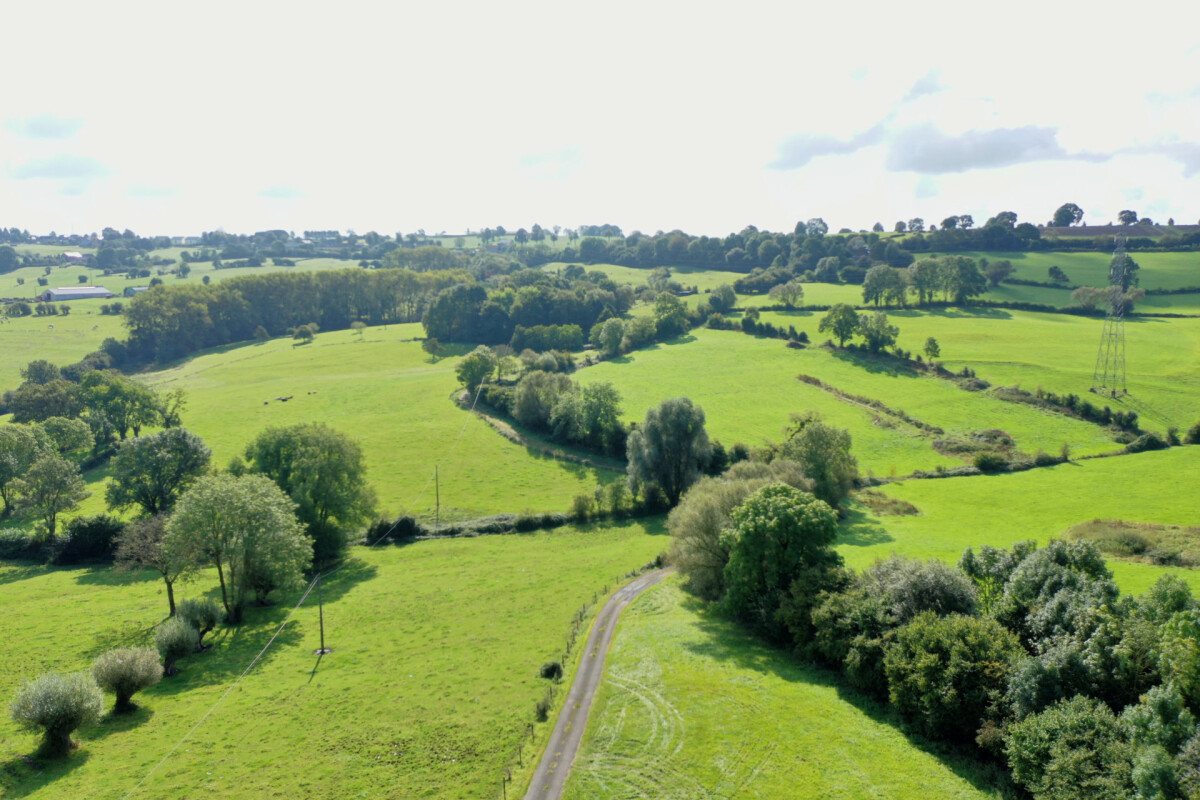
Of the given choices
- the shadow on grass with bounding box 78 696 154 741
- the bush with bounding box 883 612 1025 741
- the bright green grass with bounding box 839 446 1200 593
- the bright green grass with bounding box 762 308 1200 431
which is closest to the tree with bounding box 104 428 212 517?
the shadow on grass with bounding box 78 696 154 741

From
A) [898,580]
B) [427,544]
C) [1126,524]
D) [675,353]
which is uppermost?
[675,353]

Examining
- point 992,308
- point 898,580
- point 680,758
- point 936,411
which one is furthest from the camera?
point 992,308

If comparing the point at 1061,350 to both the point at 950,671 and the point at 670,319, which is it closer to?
the point at 670,319

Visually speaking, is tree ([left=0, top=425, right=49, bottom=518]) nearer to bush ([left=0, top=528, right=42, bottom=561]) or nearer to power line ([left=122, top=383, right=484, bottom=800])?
bush ([left=0, top=528, right=42, bottom=561])

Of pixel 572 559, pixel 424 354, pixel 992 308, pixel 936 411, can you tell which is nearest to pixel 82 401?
pixel 424 354

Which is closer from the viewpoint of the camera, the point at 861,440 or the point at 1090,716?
the point at 1090,716

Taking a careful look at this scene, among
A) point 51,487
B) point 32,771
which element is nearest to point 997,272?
point 51,487

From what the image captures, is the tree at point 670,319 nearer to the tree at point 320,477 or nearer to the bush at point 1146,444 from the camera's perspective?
the bush at point 1146,444

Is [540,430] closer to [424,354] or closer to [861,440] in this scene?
[861,440]
